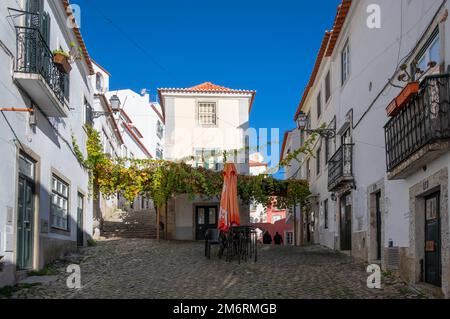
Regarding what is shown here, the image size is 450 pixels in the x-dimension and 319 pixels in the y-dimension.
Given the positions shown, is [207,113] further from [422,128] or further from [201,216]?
[422,128]

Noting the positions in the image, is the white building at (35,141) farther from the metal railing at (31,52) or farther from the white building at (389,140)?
the white building at (389,140)

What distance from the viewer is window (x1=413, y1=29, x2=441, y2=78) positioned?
8797 millimetres

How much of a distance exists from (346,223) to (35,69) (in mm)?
10187

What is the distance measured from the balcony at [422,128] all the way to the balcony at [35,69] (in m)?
6.35

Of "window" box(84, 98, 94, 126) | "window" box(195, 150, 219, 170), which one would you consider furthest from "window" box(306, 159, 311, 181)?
"window" box(84, 98, 94, 126)

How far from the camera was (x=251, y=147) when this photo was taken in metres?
26.5

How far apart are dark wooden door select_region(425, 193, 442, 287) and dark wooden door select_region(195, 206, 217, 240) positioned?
17155mm

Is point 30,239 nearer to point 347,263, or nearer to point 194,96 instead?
point 347,263

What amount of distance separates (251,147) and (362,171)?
12.3 metres

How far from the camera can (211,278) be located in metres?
11.1

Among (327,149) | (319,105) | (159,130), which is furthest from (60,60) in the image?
(159,130)

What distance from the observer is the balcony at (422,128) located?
7.68 m

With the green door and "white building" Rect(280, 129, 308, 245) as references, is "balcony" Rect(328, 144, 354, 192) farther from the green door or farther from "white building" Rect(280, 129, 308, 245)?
the green door
